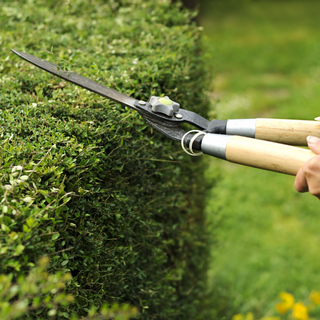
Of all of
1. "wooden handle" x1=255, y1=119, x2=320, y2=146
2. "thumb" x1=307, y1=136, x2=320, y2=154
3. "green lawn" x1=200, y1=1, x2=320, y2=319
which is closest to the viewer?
"thumb" x1=307, y1=136, x2=320, y2=154

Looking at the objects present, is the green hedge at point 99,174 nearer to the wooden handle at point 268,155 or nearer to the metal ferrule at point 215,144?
the metal ferrule at point 215,144

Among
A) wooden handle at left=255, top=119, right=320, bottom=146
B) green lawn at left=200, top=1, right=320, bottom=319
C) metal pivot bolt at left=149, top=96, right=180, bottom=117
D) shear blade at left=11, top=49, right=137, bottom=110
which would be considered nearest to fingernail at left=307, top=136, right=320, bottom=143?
wooden handle at left=255, top=119, right=320, bottom=146

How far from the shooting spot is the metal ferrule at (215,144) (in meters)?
1.62

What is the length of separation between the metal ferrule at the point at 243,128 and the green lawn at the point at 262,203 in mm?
1378

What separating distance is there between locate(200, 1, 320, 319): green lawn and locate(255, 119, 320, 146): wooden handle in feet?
4.64

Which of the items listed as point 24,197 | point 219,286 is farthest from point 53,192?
point 219,286

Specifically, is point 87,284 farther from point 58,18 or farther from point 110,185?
point 58,18

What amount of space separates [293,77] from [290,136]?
322 inches

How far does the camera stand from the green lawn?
13.1ft

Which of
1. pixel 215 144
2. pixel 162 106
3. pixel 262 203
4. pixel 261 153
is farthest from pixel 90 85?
pixel 262 203

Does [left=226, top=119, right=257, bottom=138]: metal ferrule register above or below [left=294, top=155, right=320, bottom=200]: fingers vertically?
below

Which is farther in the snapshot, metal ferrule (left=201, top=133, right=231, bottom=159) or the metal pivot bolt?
the metal pivot bolt

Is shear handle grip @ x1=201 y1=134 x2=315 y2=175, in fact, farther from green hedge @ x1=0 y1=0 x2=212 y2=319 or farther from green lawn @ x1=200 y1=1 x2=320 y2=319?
green lawn @ x1=200 y1=1 x2=320 y2=319

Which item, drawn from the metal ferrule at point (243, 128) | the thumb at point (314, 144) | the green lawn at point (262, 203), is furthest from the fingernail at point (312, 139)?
the green lawn at point (262, 203)
